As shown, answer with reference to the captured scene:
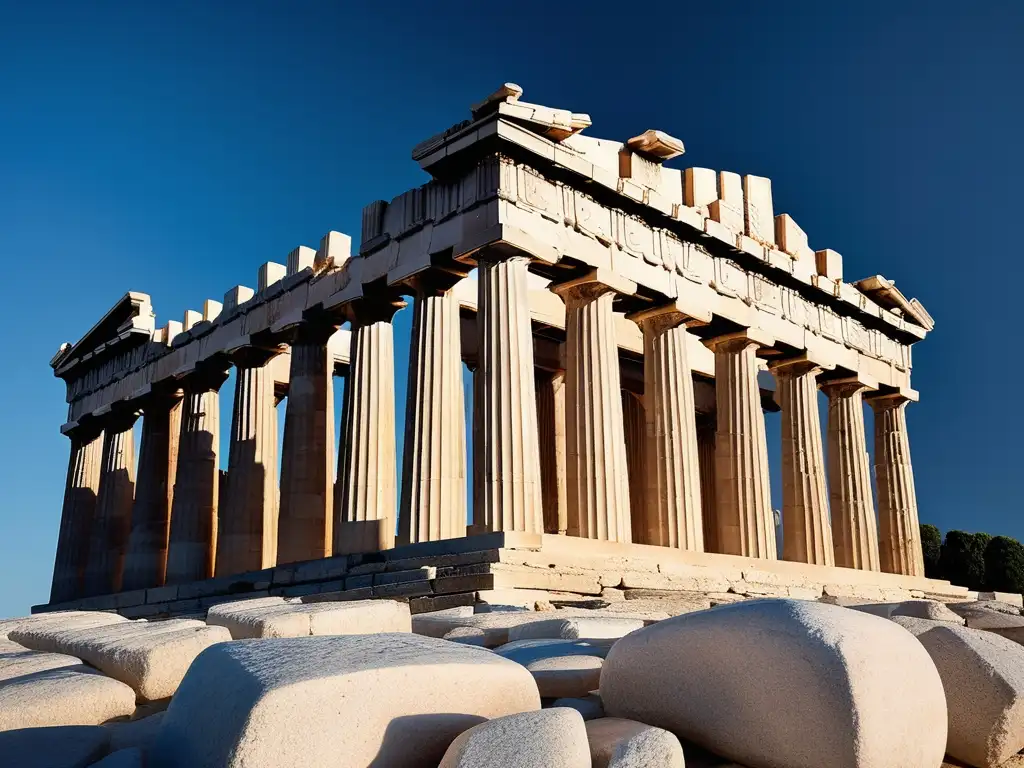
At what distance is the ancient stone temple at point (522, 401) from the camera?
79.7 feet

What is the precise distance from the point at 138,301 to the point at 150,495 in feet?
24.9

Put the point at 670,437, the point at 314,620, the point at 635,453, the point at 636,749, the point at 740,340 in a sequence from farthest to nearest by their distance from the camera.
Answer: the point at 635,453, the point at 740,340, the point at 670,437, the point at 314,620, the point at 636,749

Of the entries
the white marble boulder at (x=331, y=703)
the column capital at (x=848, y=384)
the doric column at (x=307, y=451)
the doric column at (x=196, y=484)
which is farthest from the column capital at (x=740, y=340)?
the white marble boulder at (x=331, y=703)

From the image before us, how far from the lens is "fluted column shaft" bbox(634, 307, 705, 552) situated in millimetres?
27969

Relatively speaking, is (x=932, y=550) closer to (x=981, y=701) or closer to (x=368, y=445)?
(x=368, y=445)

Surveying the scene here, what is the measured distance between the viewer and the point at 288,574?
81.6 feet

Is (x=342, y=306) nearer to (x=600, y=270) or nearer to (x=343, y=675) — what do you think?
(x=600, y=270)

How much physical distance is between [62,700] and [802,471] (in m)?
29.4

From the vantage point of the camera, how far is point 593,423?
1023 inches

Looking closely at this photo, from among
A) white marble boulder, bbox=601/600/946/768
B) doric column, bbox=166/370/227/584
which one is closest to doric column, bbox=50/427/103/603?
doric column, bbox=166/370/227/584

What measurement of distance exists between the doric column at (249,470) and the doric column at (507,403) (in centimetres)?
1162

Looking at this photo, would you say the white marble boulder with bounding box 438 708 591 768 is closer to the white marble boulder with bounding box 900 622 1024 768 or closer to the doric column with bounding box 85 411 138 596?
the white marble boulder with bounding box 900 622 1024 768

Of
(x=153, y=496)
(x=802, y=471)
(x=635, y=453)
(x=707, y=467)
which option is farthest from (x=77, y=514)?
(x=802, y=471)

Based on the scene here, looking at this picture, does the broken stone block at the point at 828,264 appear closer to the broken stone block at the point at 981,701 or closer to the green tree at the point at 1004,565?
the green tree at the point at 1004,565
